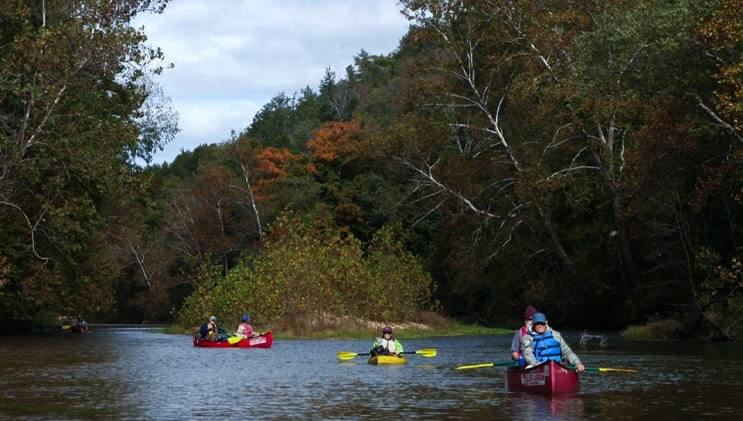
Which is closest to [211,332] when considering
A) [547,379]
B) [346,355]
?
[346,355]

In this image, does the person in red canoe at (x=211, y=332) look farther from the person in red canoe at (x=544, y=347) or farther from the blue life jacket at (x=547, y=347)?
the blue life jacket at (x=547, y=347)

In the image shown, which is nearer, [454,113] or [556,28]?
[556,28]

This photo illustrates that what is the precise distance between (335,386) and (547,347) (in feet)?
19.5

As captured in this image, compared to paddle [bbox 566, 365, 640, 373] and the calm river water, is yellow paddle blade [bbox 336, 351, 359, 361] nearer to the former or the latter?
the calm river water

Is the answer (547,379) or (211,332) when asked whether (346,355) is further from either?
(547,379)

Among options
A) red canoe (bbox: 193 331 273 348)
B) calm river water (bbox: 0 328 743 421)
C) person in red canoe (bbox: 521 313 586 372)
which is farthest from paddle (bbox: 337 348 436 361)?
person in red canoe (bbox: 521 313 586 372)

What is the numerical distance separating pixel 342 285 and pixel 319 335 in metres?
3.76

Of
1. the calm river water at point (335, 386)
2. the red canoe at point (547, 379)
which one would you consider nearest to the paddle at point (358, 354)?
the calm river water at point (335, 386)

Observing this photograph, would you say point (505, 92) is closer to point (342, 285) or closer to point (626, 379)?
point (342, 285)

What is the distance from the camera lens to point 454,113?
205 feet

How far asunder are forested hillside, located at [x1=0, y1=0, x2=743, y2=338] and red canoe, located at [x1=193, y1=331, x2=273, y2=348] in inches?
278

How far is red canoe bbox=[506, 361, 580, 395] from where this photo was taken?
24.1 m

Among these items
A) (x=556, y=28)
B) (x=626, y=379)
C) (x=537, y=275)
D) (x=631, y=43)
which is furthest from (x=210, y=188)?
(x=626, y=379)

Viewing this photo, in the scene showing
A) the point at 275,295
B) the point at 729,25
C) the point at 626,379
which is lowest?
the point at 626,379
